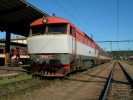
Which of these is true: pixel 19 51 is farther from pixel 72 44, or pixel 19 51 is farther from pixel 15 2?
pixel 72 44

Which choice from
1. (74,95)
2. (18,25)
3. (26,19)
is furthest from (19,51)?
(74,95)

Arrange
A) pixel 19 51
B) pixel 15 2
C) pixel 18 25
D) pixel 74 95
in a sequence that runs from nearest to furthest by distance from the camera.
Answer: pixel 74 95
pixel 15 2
pixel 18 25
pixel 19 51

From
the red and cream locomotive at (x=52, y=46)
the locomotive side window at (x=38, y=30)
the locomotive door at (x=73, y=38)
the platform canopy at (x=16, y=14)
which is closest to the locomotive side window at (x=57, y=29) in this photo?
the red and cream locomotive at (x=52, y=46)

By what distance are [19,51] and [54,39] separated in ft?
83.5

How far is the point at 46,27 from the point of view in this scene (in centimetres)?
1439

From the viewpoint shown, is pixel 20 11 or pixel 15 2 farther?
pixel 20 11

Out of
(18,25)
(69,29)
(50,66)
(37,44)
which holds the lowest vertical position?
(50,66)

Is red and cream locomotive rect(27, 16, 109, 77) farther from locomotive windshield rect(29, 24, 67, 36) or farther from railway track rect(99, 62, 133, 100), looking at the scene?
railway track rect(99, 62, 133, 100)

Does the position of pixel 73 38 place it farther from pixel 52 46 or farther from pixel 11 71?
pixel 11 71

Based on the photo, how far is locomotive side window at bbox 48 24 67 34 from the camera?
1409cm

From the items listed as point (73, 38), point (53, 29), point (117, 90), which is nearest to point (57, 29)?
point (53, 29)

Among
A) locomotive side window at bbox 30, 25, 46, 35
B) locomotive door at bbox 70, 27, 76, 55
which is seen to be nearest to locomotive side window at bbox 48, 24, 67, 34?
locomotive side window at bbox 30, 25, 46, 35

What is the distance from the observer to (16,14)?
20547 millimetres

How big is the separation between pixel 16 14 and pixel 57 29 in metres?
7.63
